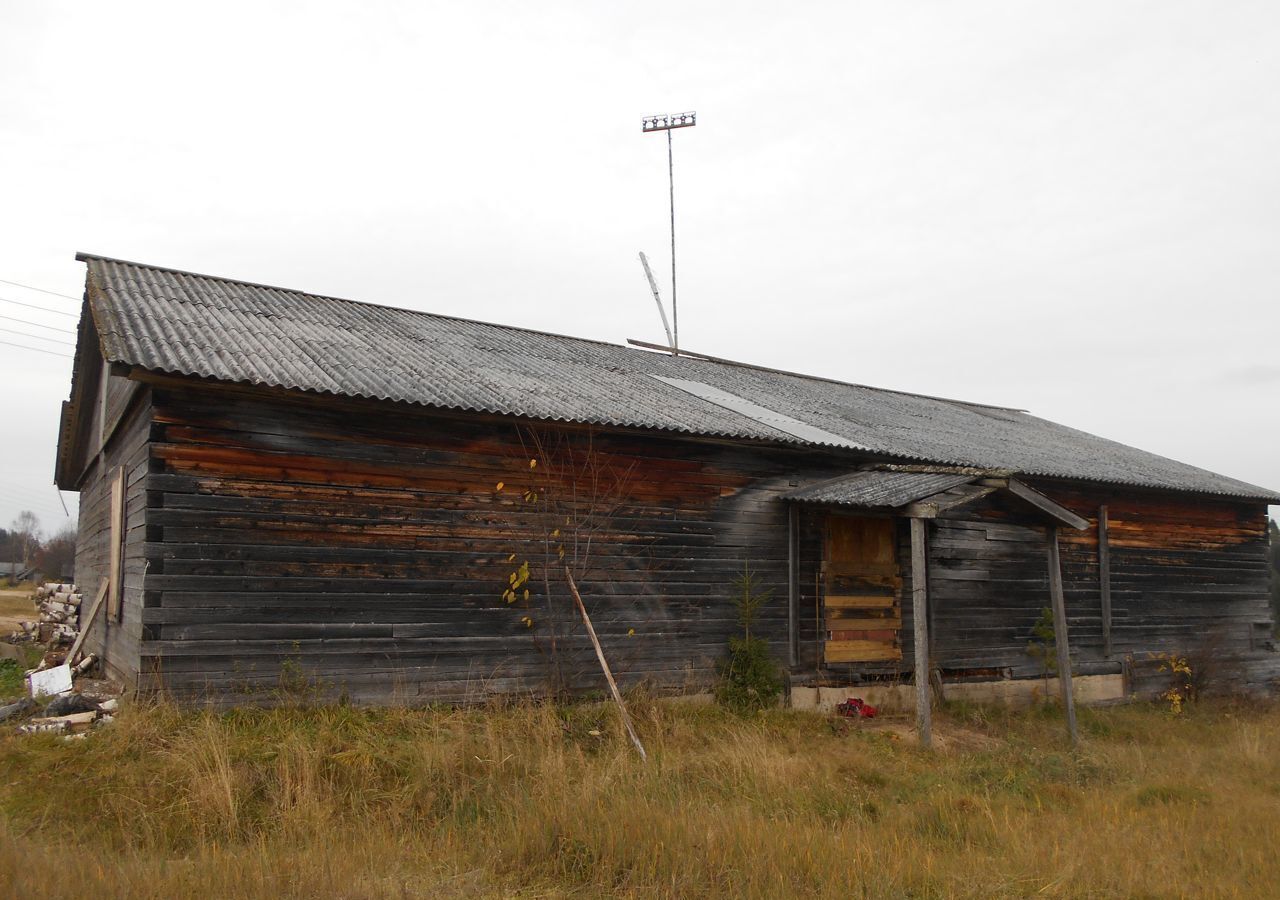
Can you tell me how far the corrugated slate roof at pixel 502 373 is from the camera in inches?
344

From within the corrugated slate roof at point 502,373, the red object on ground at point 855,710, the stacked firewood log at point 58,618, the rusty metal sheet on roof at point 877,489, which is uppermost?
the corrugated slate roof at point 502,373

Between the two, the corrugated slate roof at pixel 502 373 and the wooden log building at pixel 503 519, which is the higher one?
the corrugated slate roof at pixel 502 373

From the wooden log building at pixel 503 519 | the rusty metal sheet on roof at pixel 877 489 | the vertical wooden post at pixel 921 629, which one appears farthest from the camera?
the rusty metal sheet on roof at pixel 877 489

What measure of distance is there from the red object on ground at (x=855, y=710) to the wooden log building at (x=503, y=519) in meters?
0.49

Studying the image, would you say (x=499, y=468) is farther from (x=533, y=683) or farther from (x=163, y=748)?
(x=163, y=748)

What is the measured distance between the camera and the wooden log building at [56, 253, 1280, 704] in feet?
26.6

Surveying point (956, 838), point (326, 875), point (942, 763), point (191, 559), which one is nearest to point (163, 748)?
point (191, 559)

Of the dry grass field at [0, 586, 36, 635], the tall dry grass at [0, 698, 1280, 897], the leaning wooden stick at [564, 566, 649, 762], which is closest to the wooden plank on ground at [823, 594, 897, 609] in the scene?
the tall dry grass at [0, 698, 1280, 897]

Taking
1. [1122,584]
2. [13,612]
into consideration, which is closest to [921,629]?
[1122,584]

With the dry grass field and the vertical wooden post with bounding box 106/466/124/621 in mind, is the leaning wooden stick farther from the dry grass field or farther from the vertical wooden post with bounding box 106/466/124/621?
the dry grass field

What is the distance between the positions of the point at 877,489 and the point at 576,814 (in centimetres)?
546

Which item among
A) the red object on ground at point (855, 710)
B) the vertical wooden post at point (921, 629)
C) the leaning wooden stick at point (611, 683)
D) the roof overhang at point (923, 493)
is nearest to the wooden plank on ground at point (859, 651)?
the red object on ground at point (855, 710)

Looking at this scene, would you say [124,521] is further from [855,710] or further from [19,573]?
[19,573]

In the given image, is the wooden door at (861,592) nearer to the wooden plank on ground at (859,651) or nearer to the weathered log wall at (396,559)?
the wooden plank on ground at (859,651)
